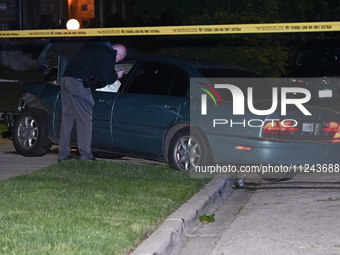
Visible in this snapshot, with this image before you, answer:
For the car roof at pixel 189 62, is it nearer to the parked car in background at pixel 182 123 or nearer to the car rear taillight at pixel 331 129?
the parked car in background at pixel 182 123

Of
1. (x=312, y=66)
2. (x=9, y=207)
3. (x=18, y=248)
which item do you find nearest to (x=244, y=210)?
(x=9, y=207)

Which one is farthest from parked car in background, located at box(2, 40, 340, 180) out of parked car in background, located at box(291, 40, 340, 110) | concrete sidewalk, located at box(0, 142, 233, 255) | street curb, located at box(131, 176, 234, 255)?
parked car in background, located at box(291, 40, 340, 110)

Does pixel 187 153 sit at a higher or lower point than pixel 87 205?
higher

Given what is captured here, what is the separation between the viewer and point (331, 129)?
31.7 ft

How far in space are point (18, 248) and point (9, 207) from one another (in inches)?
63.6

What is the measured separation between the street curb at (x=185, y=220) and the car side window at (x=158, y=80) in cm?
141

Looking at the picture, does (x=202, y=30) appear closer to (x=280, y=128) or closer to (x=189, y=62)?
(x=189, y=62)

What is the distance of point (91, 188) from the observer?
28.7 ft

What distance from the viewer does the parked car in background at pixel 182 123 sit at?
9578 millimetres

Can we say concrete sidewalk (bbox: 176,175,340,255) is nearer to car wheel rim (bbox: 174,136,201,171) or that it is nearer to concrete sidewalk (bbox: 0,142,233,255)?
concrete sidewalk (bbox: 0,142,233,255)

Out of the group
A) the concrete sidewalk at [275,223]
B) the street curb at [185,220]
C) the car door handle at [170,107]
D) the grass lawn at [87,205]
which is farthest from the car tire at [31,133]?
the concrete sidewalk at [275,223]

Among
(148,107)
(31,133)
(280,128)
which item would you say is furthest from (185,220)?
(31,133)

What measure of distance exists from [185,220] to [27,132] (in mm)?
4814

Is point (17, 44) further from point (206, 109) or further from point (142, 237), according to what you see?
point (142, 237)
